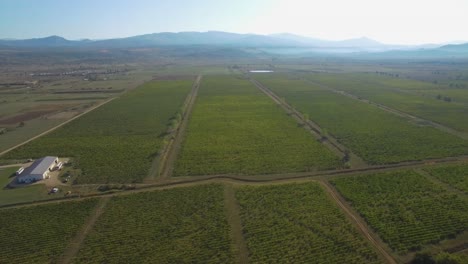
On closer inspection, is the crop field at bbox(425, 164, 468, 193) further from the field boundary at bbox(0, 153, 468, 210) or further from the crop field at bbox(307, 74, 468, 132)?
the crop field at bbox(307, 74, 468, 132)

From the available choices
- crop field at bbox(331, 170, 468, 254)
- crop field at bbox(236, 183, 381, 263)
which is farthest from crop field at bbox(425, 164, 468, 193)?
crop field at bbox(236, 183, 381, 263)

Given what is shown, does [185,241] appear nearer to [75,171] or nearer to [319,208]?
[319,208]

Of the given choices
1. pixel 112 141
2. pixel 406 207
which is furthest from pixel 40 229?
pixel 406 207

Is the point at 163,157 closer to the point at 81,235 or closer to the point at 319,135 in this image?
the point at 81,235

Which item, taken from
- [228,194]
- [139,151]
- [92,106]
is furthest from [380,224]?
[92,106]

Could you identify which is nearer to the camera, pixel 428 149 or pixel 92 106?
pixel 428 149
